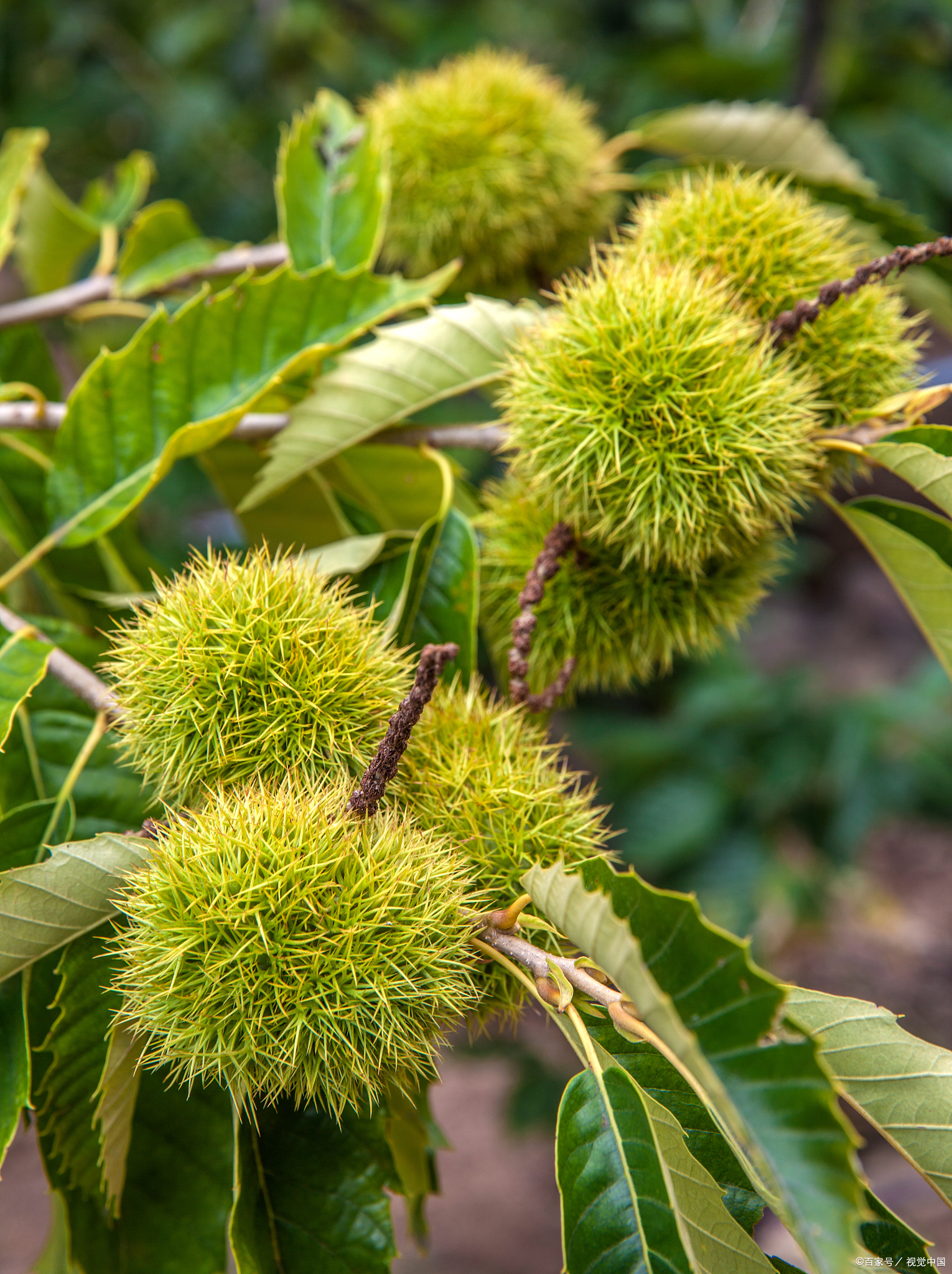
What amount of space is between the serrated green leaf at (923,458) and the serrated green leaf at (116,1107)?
0.91 metres

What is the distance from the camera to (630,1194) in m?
0.72

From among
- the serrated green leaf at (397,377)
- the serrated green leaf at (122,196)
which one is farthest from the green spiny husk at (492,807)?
the serrated green leaf at (122,196)

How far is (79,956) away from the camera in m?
0.86

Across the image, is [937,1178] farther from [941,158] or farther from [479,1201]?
[479,1201]

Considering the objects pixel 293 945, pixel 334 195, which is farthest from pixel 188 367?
pixel 293 945

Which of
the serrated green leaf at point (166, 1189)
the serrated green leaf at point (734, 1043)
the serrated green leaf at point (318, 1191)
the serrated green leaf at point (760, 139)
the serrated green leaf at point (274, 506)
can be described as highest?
the serrated green leaf at point (760, 139)

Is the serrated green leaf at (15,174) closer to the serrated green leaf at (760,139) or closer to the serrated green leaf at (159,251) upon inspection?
the serrated green leaf at (159,251)

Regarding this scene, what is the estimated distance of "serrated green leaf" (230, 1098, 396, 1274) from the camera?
87cm

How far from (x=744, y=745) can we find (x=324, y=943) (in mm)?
2906

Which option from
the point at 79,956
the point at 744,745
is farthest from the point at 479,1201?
the point at 79,956

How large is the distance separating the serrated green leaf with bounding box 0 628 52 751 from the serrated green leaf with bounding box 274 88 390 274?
2.07 ft

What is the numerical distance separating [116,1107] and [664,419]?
0.85 m

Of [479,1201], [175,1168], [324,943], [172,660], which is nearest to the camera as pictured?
[324,943]

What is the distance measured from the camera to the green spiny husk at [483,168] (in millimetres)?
1308
